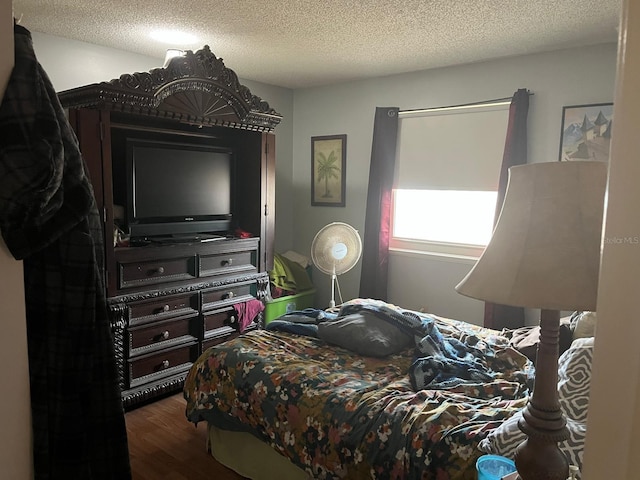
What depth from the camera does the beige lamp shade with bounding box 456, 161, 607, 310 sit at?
3.26 feet

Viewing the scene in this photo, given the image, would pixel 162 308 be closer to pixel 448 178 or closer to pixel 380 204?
pixel 380 204

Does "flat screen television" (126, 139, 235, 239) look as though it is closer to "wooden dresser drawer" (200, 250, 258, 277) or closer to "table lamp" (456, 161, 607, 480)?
"wooden dresser drawer" (200, 250, 258, 277)

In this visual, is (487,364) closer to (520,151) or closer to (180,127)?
(520,151)

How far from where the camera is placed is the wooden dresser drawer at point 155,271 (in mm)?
3008

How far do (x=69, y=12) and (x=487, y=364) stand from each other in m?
3.00

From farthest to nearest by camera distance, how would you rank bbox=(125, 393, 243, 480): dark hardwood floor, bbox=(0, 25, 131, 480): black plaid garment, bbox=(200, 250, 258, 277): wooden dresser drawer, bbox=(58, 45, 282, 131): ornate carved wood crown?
bbox=(200, 250, 258, 277): wooden dresser drawer → bbox=(58, 45, 282, 131): ornate carved wood crown → bbox=(125, 393, 243, 480): dark hardwood floor → bbox=(0, 25, 131, 480): black plaid garment

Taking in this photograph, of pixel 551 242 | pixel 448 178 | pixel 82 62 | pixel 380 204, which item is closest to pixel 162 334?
pixel 82 62

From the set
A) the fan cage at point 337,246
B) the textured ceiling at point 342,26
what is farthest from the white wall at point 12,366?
the fan cage at point 337,246

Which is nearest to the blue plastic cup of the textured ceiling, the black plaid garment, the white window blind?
the black plaid garment

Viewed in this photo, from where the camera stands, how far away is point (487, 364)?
236cm

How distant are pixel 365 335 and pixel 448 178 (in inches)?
79.0

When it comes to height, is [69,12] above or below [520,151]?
above

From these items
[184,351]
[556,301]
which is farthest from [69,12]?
[556,301]

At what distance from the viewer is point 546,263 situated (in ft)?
3.35
